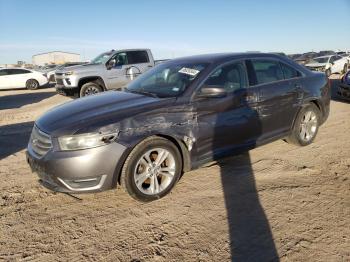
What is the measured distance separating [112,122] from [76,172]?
638 mm

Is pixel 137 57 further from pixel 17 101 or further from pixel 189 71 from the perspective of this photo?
pixel 189 71

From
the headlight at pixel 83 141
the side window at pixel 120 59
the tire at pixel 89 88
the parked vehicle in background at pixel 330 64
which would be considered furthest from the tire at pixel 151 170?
the parked vehicle in background at pixel 330 64

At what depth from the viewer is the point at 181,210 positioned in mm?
3701

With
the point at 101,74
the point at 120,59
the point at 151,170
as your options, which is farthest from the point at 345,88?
the point at 151,170

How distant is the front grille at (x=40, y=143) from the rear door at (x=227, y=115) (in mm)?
1734

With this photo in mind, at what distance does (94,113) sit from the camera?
151 inches

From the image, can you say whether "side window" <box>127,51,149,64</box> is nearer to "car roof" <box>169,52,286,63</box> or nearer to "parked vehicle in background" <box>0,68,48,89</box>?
"car roof" <box>169,52,286,63</box>

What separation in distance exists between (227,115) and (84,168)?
1.96 metres

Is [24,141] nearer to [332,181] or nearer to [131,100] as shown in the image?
[131,100]

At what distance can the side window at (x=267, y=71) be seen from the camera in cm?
492

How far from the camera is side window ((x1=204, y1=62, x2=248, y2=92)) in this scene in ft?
14.5

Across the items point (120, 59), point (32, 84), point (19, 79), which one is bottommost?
point (32, 84)

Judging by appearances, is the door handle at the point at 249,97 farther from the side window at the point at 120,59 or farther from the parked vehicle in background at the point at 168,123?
the side window at the point at 120,59

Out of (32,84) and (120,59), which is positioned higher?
(120,59)
